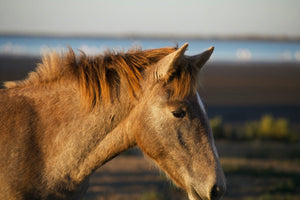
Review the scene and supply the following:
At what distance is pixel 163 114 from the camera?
242cm

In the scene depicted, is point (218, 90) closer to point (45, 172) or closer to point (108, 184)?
point (108, 184)

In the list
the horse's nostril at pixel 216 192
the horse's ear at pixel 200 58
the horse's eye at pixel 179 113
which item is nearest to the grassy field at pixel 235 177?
the horse's nostril at pixel 216 192

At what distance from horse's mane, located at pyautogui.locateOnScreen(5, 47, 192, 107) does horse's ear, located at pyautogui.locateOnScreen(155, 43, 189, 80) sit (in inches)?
5.0

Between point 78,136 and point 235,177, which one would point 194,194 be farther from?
point 235,177

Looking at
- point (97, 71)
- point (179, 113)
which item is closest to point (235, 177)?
point (179, 113)

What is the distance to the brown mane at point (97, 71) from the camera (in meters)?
2.52

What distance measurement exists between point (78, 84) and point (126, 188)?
4409 millimetres

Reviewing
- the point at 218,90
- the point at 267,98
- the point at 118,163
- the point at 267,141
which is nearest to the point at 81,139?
the point at 118,163

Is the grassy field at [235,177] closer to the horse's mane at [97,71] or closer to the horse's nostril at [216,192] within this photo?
the horse's nostril at [216,192]

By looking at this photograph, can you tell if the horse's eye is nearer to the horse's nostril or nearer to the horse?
the horse

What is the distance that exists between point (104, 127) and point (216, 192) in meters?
1.03

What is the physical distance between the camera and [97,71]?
2.59 meters

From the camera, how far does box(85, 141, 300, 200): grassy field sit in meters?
6.20

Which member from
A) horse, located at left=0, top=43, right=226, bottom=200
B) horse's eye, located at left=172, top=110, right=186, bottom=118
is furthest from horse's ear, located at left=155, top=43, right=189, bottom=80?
horse's eye, located at left=172, top=110, right=186, bottom=118
